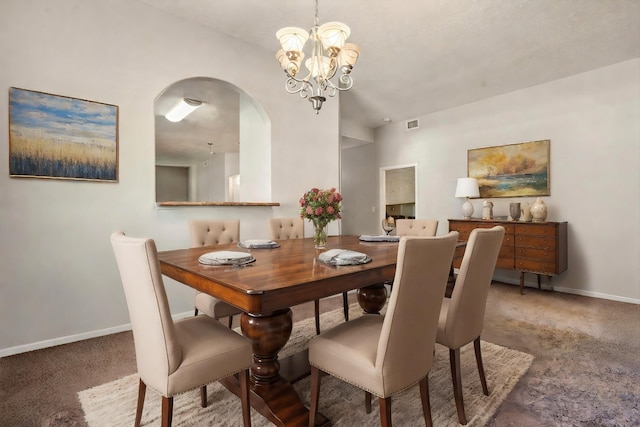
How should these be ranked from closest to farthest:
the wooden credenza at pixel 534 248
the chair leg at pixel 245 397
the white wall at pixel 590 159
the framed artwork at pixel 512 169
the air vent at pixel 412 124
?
the chair leg at pixel 245 397, the white wall at pixel 590 159, the wooden credenza at pixel 534 248, the framed artwork at pixel 512 169, the air vent at pixel 412 124

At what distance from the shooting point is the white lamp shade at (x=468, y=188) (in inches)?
189

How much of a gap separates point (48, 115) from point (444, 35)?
3639mm

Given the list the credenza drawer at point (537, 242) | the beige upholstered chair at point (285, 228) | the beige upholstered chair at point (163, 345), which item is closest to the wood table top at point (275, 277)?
the beige upholstered chair at point (163, 345)

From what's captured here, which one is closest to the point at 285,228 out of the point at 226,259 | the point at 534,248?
the point at 226,259

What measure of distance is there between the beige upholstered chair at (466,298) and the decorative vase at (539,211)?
10.0 ft

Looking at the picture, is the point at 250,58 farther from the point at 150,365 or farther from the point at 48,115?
the point at 150,365

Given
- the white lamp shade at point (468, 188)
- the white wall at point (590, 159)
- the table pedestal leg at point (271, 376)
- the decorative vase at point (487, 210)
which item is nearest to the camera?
the table pedestal leg at point (271, 376)

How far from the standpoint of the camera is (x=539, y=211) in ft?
13.5

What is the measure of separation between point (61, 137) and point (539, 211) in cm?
516

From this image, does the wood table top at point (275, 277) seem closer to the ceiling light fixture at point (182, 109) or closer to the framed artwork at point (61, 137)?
the framed artwork at point (61, 137)

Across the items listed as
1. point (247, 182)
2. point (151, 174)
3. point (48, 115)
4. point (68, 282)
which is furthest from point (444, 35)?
point (68, 282)

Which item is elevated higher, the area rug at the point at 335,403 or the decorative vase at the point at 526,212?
the decorative vase at the point at 526,212

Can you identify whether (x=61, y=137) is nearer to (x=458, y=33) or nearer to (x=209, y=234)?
(x=209, y=234)

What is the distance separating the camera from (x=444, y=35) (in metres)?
3.29
